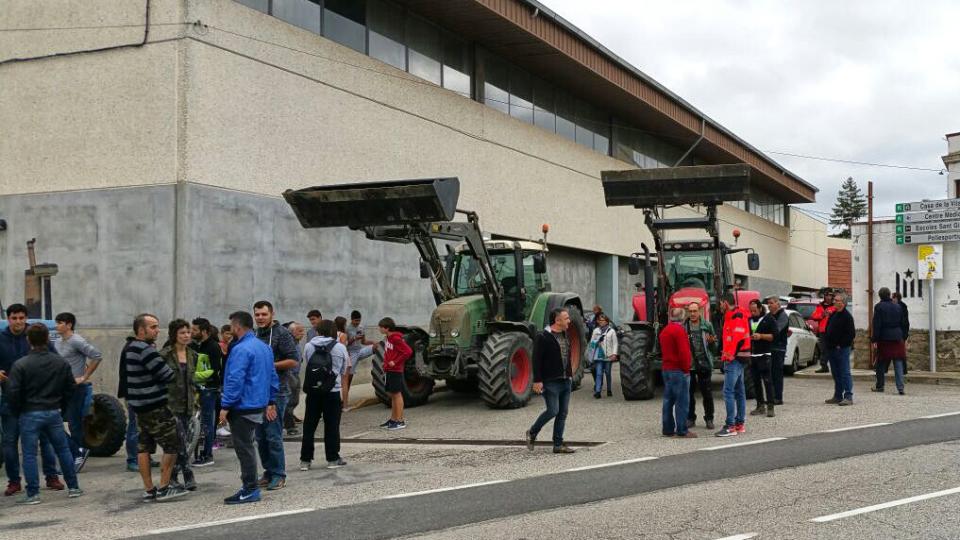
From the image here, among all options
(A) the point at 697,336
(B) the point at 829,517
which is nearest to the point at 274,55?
(A) the point at 697,336

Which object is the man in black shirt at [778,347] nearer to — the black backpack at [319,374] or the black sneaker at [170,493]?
the black backpack at [319,374]

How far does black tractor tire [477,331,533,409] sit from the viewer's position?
1391cm

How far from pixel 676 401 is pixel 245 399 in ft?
18.5

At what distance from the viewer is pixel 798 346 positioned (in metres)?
20.6

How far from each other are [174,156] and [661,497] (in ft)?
37.0

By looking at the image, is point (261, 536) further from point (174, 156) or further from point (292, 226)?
point (292, 226)

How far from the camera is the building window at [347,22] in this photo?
1933 centimetres

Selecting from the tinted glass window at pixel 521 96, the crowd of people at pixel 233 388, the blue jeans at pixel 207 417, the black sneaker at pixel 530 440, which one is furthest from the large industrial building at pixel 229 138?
the black sneaker at pixel 530 440

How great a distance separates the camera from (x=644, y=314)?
57.3 feet

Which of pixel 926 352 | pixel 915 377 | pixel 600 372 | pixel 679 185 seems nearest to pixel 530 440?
pixel 600 372

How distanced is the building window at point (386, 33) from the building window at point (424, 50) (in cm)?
33

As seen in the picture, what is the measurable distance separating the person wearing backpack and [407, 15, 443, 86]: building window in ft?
42.1

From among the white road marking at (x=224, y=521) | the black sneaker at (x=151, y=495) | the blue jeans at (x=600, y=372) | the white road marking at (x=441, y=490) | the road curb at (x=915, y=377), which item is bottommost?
the black sneaker at (x=151, y=495)

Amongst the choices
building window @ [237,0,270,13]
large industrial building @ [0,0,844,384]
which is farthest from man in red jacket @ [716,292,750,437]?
building window @ [237,0,270,13]
